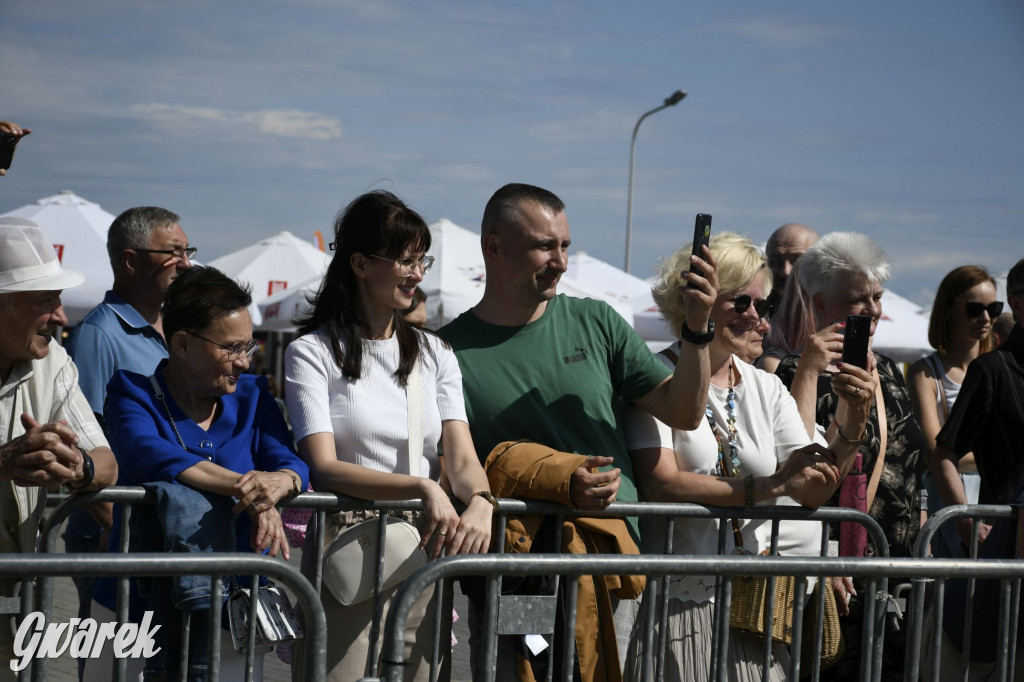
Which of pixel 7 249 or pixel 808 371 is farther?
pixel 808 371

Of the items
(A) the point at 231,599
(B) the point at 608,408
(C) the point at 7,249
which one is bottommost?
(A) the point at 231,599

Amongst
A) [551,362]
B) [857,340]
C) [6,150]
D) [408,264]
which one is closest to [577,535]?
[551,362]

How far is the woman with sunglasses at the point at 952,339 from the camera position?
609cm

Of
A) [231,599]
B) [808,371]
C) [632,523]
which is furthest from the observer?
[808,371]

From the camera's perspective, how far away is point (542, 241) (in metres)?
4.11

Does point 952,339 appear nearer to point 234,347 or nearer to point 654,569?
point 654,569

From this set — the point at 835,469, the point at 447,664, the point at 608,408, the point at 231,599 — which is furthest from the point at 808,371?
the point at 231,599

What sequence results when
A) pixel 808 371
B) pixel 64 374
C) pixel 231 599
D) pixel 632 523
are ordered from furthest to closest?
pixel 808 371
pixel 632 523
pixel 64 374
pixel 231 599

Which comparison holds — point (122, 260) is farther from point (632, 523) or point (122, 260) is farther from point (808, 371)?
point (808, 371)

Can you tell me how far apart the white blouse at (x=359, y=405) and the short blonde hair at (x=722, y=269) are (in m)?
1.13

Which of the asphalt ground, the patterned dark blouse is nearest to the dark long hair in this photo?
the asphalt ground

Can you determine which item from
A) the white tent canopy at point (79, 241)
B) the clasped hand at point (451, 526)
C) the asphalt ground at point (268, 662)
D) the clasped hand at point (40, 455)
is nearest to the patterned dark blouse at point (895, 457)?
the clasped hand at point (451, 526)

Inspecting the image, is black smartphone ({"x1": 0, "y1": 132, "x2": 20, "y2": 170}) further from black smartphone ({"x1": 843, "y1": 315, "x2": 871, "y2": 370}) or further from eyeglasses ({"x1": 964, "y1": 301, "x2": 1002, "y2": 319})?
eyeglasses ({"x1": 964, "y1": 301, "x2": 1002, "y2": 319})

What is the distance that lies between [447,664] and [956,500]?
2617mm
